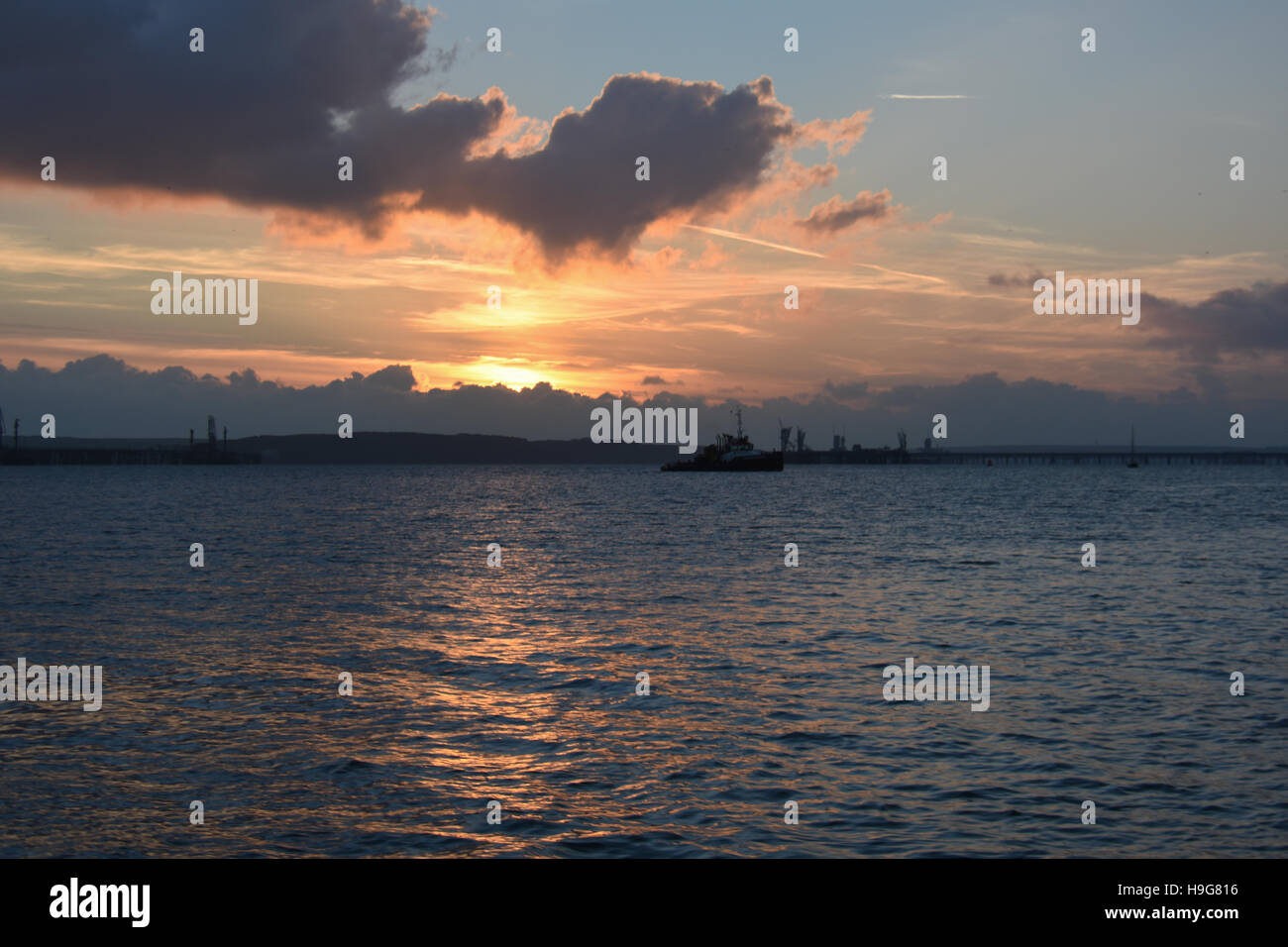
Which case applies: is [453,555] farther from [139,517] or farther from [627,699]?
[139,517]

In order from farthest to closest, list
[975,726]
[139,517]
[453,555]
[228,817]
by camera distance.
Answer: [139,517] → [453,555] → [975,726] → [228,817]

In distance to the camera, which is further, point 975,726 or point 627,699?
point 627,699

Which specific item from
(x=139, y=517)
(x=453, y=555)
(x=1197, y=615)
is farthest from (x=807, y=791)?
(x=139, y=517)

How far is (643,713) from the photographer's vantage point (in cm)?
2103

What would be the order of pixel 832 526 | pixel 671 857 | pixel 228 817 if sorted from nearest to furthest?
1. pixel 671 857
2. pixel 228 817
3. pixel 832 526

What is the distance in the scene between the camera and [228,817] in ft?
47.5

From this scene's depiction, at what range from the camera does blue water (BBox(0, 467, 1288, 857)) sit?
1418cm

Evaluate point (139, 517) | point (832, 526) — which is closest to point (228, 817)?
point (832, 526)

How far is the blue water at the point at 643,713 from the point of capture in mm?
14180

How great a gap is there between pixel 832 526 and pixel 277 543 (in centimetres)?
4413
